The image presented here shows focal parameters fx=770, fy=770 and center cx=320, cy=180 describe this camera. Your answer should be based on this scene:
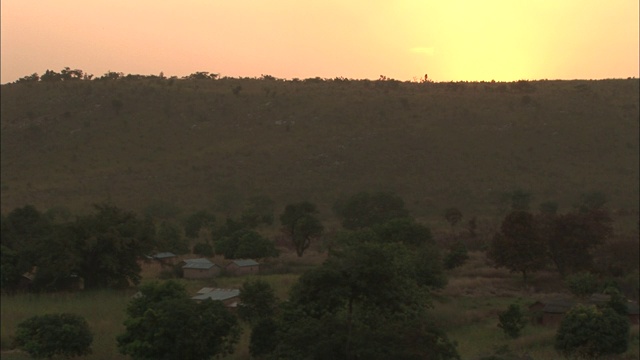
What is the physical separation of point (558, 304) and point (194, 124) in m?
60.4

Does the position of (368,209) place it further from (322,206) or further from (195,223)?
(322,206)

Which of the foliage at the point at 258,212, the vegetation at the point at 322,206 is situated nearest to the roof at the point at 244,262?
the vegetation at the point at 322,206

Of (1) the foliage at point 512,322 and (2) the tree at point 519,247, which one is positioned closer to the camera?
(1) the foliage at point 512,322

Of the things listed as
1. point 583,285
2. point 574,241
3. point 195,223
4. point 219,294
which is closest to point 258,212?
point 195,223

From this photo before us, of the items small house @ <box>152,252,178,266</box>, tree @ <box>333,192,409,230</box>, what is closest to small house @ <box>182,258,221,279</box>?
small house @ <box>152,252,178,266</box>

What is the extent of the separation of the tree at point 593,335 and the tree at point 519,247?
12110 millimetres

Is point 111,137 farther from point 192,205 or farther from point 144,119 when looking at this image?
point 192,205

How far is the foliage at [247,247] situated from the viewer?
40281 mm

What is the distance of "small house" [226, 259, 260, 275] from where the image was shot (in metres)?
36.5

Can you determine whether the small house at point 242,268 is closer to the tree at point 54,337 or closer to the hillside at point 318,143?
the tree at point 54,337

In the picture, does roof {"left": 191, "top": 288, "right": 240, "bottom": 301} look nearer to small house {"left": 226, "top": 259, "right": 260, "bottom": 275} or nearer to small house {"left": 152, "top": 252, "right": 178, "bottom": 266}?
small house {"left": 226, "top": 259, "right": 260, "bottom": 275}

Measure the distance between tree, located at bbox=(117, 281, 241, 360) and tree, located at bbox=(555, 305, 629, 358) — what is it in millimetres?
9907

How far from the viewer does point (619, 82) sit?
96062mm

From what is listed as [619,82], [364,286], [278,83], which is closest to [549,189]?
[619,82]
